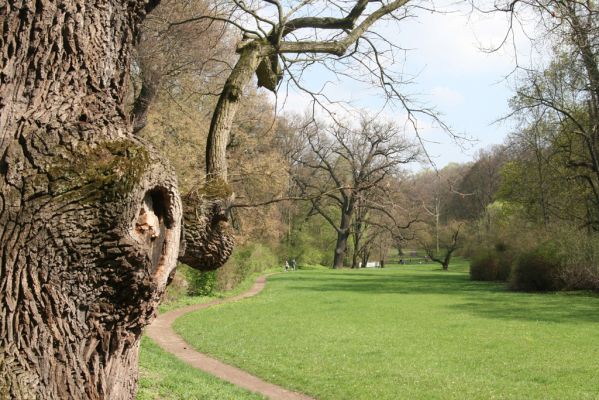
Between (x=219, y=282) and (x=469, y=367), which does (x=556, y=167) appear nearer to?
(x=219, y=282)

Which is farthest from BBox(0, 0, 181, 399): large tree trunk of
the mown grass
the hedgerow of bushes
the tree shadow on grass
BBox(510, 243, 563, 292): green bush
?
BBox(510, 243, 563, 292): green bush

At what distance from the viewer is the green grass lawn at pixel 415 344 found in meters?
10.7

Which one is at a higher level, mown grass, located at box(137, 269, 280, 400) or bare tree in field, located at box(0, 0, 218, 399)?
bare tree in field, located at box(0, 0, 218, 399)

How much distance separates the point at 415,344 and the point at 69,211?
13.9 m

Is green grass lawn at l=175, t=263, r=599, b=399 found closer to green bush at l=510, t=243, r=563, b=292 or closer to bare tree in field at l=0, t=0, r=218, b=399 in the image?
green bush at l=510, t=243, r=563, b=292

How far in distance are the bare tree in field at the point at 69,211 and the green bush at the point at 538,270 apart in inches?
1103

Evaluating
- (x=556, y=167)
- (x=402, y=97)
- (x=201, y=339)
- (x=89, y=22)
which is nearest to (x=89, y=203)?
(x=89, y=22)

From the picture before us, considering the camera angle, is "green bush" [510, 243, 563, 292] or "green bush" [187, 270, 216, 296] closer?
"green bush" [187, 270, 216, 296]

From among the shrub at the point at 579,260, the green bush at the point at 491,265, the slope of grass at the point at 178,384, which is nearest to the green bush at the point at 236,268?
the green bush at the point at 491,265

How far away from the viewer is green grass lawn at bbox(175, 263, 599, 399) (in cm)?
1070

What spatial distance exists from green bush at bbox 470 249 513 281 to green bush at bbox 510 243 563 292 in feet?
23.3

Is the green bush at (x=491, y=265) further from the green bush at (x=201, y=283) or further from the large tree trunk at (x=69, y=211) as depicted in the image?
the large tree trunk at (x=69, y=211)

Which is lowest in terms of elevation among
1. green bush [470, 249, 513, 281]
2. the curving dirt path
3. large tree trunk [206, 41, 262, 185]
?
the curving dirt path

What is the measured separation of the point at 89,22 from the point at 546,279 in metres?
29.3
